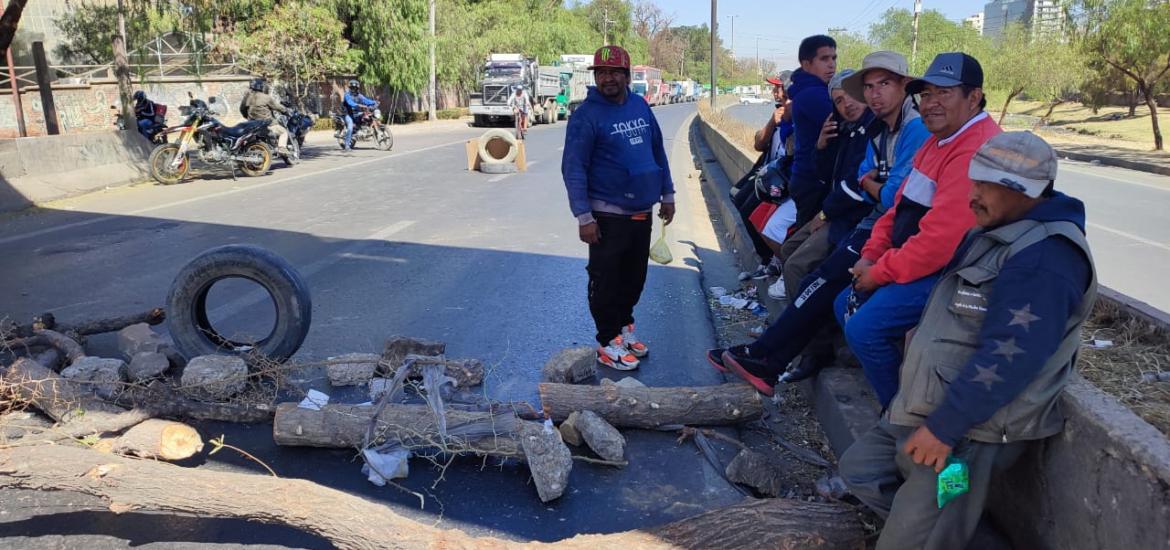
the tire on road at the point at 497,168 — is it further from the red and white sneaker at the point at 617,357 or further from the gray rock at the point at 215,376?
the gray rock at the point at 215,376

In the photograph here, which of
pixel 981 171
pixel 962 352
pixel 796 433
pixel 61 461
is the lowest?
pixel 796 433

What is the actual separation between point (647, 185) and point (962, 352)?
260 centimetres

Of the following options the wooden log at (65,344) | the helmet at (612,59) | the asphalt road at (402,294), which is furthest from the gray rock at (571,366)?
the wooden log at (65,344)

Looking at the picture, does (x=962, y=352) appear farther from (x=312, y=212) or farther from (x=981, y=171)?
(x=312, y=212)

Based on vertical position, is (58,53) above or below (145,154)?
above

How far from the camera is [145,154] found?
14.6 meters

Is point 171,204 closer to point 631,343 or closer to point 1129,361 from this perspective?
point 631,343

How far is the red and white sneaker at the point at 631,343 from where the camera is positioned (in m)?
5.32

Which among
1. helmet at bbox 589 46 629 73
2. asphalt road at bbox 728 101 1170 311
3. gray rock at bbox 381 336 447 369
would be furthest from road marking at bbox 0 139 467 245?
asphalt road at bbox 728 101 1170 311

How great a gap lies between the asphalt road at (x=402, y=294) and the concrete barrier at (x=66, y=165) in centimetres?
48

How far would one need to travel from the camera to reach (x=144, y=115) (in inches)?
631

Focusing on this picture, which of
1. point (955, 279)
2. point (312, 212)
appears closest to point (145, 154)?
point (312, 212)

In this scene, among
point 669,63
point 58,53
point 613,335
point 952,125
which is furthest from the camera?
point 669,63

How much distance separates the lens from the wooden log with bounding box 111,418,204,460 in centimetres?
371
